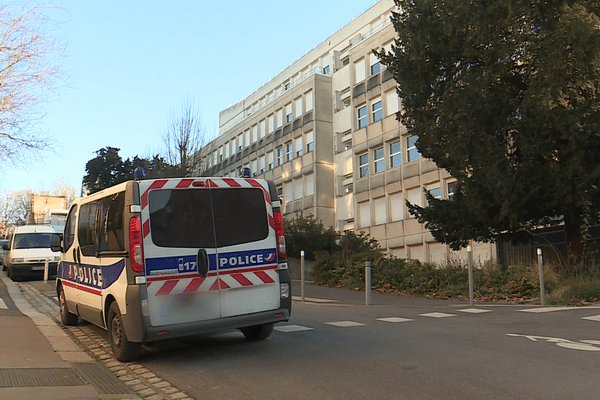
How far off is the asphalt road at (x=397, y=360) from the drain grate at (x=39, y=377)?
89cm

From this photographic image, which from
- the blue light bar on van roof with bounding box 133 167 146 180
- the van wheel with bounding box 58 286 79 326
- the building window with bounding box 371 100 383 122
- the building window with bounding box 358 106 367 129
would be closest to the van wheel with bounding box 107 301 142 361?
the blue light bar on van roof with bounding box 133 167 146 180

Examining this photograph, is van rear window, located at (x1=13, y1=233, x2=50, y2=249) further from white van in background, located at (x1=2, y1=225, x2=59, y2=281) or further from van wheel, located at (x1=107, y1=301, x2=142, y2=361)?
van wheel, located at (x1=107, y1=301, x2=142, y2=361)

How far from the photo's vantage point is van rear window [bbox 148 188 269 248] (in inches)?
294

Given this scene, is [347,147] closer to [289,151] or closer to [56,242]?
[289,151]

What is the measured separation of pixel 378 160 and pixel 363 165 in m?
1.99

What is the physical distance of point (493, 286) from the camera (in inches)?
645

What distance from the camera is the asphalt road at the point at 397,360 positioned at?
573 cm

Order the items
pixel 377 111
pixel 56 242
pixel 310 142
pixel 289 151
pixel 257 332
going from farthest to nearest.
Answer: pixel 289 151
pixel 310 142
pixel 377 111
pixel 56 242
pixel 257 332

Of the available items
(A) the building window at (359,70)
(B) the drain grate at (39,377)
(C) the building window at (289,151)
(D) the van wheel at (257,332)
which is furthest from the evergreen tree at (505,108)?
(C) the building window at (289,151)

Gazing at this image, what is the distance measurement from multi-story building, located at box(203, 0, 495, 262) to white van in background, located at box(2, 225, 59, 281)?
14488mm

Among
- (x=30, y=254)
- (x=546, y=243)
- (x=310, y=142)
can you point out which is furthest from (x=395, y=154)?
(x=30, y=254)

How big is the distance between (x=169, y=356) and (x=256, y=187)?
2.38 metres

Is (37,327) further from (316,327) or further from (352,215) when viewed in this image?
(352,215)

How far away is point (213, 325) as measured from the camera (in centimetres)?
749
